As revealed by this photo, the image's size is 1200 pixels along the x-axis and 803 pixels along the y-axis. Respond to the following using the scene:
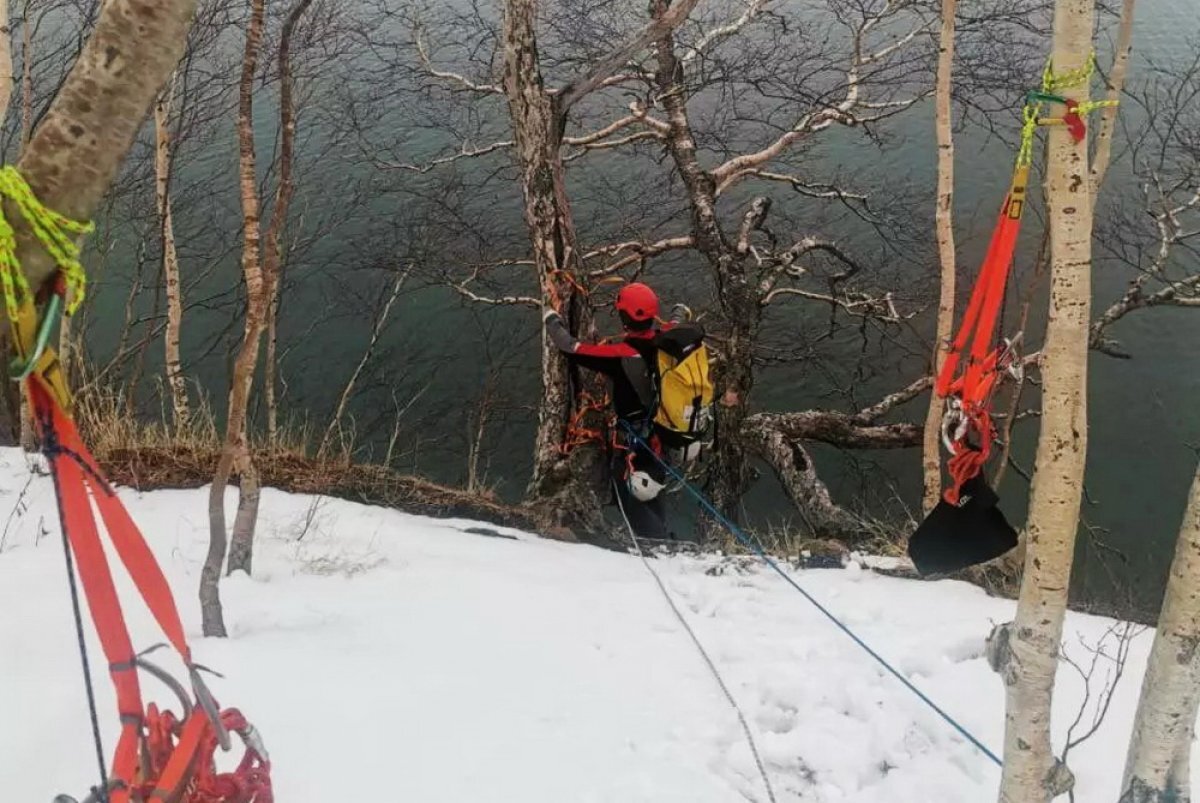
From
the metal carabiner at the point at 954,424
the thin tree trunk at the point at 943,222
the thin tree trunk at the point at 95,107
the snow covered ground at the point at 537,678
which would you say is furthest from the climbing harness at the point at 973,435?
the thin tree trunk at the point at 95,107

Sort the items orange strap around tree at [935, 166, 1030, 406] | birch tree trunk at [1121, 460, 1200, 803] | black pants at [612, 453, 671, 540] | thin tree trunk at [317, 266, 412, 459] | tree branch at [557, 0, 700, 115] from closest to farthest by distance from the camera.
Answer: birch tree trunk at [1121, 460, 1200, 803] → orange strap around tree at [935, 166, 1030, 406] → tree branch at [557, 0, 700, 115] → black pants at [612, 453, 671, 540] → thin tree trunk at [317, 266, 412, 459]

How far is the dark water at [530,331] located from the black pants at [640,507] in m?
5.19

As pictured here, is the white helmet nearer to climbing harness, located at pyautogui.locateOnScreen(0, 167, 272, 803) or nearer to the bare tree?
the bare tree

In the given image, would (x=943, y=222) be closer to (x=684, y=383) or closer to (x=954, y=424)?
(x=684, y=383)

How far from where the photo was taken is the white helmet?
5824mm

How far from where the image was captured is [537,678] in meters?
3.41

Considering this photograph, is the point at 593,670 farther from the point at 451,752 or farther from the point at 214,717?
the point at 214,717

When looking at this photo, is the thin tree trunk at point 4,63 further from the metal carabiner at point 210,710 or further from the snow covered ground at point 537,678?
the metal carabiner at point 210,710

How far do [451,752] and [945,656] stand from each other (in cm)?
223

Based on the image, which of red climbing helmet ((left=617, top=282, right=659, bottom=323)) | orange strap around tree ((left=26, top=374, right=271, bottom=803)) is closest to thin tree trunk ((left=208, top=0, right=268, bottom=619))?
orange strap around tree ((left=26, top=374, right=271, bottom=803))

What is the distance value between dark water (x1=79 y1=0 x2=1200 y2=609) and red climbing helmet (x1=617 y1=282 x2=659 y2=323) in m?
6.09

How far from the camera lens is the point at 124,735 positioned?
1.73 metres

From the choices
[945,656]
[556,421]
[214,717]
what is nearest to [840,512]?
[556,421]

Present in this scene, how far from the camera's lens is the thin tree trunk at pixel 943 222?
16.1 feet
